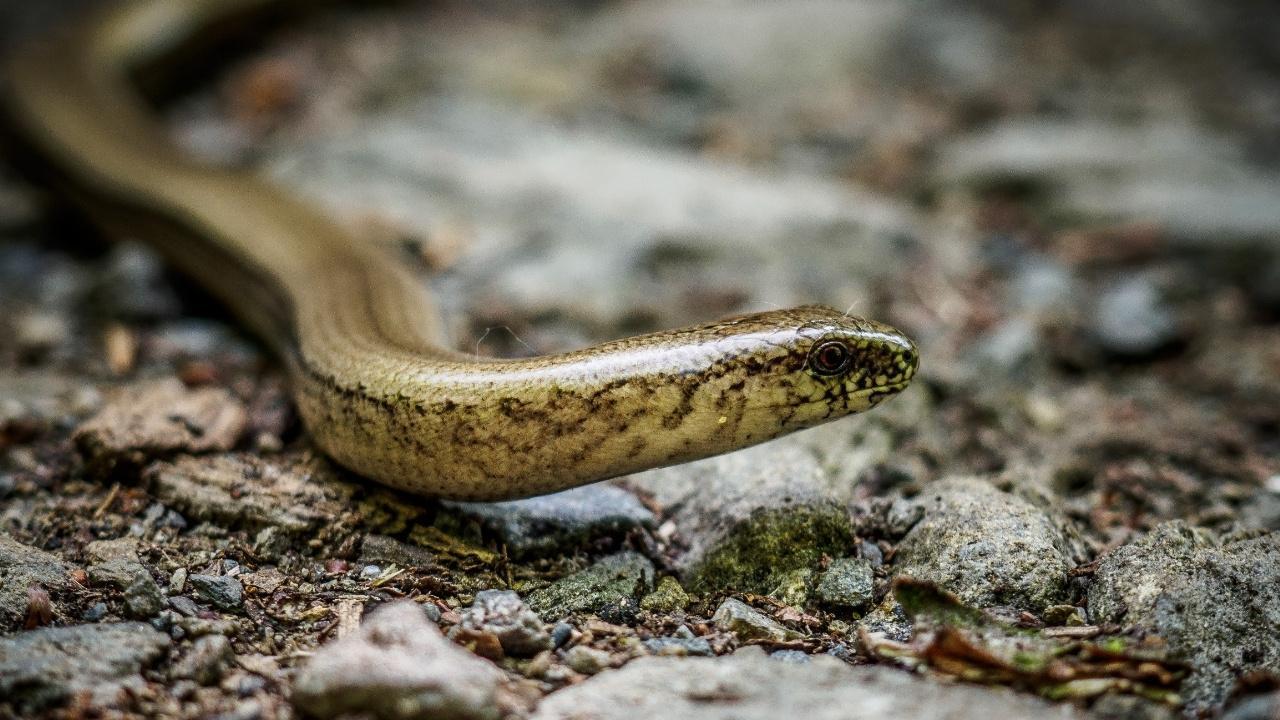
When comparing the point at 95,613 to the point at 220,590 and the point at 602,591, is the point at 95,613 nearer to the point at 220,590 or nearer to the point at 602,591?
the point at 220,590

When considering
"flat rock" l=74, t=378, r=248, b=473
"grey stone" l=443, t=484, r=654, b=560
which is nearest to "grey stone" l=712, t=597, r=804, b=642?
"grey stone" l=443, t=484, r=654, b=560

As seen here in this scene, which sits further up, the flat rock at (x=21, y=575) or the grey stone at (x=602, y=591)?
the flat rock at (x=21, y=575)

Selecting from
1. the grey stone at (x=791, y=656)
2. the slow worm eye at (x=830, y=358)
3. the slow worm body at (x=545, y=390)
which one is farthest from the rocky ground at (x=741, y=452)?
the slow worm eye at (x=830, y=358)

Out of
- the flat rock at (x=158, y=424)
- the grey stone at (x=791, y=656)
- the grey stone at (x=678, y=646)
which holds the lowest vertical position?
the grey stone at (x=791, y=656)

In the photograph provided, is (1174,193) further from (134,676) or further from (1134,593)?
(134,676)

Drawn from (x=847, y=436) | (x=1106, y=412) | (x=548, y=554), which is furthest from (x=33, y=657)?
(x=1106, y=412)

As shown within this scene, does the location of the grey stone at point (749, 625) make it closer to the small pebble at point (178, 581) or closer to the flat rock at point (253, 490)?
the flat rock at point (253, 490)

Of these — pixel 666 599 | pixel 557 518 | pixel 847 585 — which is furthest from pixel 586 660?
pixel 847 585
